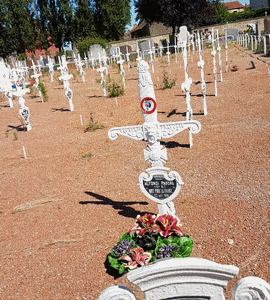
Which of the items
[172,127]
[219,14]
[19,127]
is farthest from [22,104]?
[219,14]

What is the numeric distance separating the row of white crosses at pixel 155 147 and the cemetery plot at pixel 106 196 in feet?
1.86

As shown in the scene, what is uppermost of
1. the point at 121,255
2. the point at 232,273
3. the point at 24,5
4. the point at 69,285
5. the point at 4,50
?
the point at 24,5

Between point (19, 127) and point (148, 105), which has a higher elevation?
point (148, 105)

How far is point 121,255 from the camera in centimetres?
347

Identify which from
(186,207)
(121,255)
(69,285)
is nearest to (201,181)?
(186,207)

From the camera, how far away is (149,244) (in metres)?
3.54

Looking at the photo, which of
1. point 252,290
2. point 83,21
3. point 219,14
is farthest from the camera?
point 219,14

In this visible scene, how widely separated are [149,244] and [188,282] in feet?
4.25

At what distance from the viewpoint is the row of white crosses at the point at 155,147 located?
3.96 meters

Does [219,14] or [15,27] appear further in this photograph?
[219,14]

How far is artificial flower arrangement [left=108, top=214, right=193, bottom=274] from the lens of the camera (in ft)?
11.0

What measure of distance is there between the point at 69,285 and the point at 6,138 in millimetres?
7707

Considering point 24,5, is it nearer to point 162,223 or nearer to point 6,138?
point 6,138

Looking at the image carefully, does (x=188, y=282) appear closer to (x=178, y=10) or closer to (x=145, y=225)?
(x=145, y=225)
